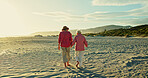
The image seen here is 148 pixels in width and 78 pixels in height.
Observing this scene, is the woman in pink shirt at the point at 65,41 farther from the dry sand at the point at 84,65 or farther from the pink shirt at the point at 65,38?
the dry sand at the point at 84,65

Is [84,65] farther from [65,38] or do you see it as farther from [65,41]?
[65,38]

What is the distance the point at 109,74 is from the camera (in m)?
5.54

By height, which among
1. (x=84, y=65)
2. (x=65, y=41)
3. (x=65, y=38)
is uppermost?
(x=65, y=38)

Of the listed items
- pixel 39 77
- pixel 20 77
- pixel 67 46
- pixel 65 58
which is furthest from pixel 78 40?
pixel 20 77

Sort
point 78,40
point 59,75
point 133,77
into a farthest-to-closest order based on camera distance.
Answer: point 78,40 < point 59,75 < point 133,77

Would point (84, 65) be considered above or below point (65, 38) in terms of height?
below

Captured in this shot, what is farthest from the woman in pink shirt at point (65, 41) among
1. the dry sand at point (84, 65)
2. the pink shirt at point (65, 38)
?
the dry sand at point (84, 65)

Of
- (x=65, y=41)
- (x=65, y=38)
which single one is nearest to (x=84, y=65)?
(x=65, y=41)

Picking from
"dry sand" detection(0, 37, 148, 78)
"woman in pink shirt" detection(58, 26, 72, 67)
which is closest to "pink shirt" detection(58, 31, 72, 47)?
"woman in pink shirt" detection(58, 26, 72, 67)

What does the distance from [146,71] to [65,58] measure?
3920mm

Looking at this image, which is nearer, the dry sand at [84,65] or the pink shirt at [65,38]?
the dry sand at [84,65]

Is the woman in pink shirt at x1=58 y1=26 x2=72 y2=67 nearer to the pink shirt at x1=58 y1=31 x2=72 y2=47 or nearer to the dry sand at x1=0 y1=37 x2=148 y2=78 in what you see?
the pink shirt at x1=58 y1=31 x2=72 y2=47

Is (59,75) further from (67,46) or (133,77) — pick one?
(133,77)

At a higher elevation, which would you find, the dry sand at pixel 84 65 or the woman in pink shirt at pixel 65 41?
the woman in pink shirt at pixel 65 41
